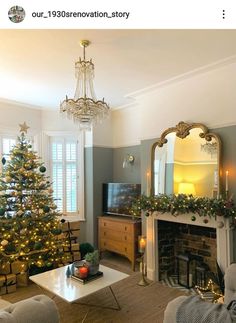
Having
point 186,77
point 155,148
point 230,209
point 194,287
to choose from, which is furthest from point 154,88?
point 194,287

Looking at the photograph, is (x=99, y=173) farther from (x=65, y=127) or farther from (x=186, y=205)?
(x=186, y=205)

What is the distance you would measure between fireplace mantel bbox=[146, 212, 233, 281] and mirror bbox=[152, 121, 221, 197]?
356mm

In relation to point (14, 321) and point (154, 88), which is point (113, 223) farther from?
point (14, 321)

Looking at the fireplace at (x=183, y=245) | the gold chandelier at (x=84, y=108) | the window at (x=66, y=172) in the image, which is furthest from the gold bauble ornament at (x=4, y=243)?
the fireplace at (x=183, y=245)

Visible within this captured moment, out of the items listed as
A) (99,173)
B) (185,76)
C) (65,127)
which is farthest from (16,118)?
(185,76)

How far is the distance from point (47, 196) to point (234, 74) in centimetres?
331

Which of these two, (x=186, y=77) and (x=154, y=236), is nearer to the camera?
(x=186, y=77)

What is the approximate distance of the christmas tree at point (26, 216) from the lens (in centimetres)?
390

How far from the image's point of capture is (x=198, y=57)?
3.24m

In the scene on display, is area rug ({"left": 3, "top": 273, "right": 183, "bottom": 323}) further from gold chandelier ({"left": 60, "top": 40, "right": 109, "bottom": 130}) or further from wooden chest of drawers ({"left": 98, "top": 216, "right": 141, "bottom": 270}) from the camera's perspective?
gold chandelier ({"left": 60, "top": 40, "right": 109, "bottom": 130})

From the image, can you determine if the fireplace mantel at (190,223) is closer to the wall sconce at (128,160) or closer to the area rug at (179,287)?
the area rug at (179,287)

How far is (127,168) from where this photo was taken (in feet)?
18.0
